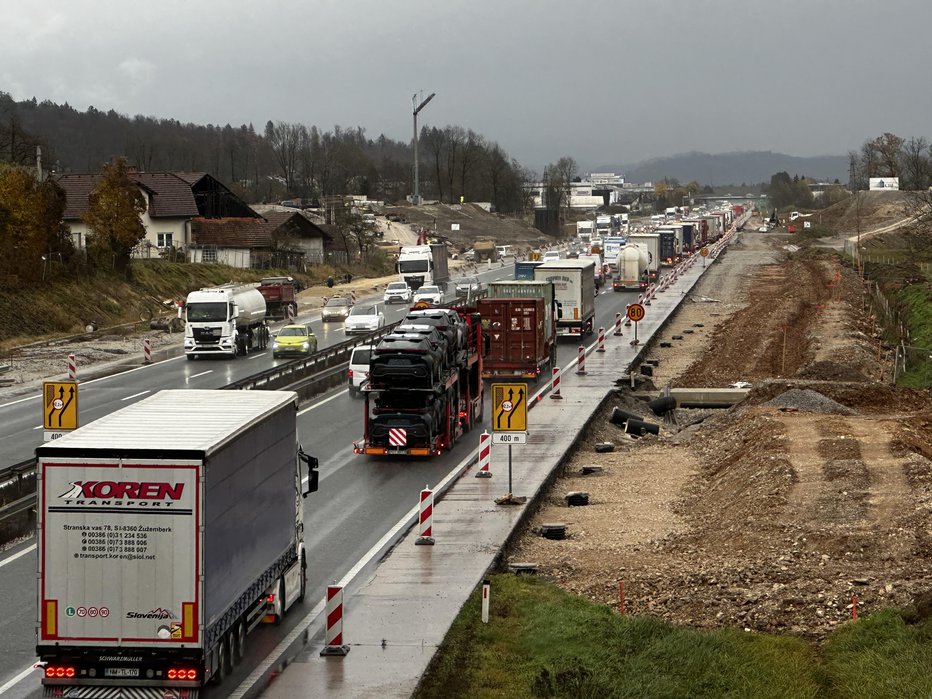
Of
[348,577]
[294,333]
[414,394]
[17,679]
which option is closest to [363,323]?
[294,333]

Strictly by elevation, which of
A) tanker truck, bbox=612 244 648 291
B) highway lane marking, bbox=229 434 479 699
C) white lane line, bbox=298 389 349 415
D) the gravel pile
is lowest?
highway lane marking, bbox=229 434 479 699

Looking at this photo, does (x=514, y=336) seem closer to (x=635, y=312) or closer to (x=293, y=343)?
(x=635, y=312)

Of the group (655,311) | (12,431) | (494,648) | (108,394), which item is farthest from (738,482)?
(655,311)

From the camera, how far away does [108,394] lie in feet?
149

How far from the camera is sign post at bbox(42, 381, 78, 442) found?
25812 mm

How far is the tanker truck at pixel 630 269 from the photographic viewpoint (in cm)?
9181

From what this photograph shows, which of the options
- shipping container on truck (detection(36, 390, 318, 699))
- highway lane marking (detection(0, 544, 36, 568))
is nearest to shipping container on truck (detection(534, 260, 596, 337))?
highway lane marking (detection(0, 544, 36, 568))

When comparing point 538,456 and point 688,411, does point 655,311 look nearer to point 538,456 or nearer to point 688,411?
point 688,411

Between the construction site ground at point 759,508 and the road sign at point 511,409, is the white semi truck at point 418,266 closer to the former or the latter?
the construction site ground at point 759,508

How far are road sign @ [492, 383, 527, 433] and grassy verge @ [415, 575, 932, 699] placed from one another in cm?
732

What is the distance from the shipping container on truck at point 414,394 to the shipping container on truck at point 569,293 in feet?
79.7

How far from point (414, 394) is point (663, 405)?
12505mm

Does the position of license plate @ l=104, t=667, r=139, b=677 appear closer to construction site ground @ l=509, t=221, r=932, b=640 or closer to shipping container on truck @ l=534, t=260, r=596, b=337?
construction site ground @ l=509, t=221, r=932, b=640

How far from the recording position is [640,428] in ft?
126
